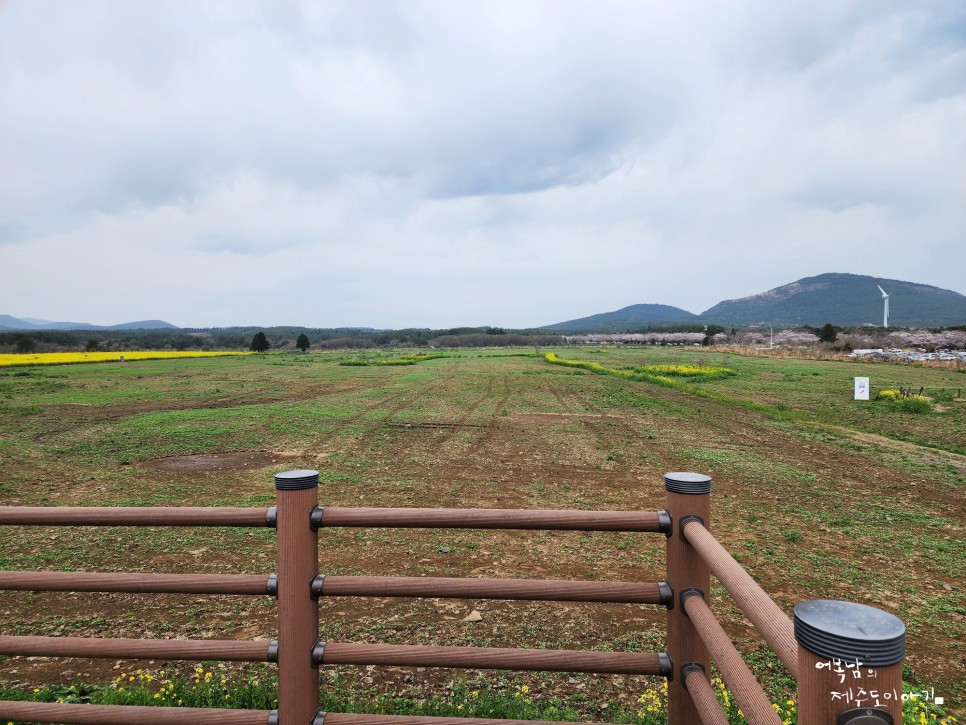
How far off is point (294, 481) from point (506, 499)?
7.07 metres

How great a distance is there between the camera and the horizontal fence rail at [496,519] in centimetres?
235

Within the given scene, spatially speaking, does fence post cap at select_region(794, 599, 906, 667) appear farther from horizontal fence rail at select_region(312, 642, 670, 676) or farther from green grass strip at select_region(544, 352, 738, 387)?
green grass strip at select_region(544, 352, 738, 387)

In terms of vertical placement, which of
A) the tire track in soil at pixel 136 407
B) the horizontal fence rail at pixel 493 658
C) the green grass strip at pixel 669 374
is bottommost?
the tire track in soil at pixel 136 407

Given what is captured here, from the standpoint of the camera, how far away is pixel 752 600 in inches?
65.1

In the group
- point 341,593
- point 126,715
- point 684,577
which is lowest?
point 126,715

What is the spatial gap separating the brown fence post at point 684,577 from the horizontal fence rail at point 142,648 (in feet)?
6.28

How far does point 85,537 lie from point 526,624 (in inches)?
268

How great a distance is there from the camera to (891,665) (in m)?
1.06

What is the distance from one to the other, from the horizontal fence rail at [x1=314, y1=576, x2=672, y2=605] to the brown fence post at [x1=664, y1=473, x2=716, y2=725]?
10 centimetres

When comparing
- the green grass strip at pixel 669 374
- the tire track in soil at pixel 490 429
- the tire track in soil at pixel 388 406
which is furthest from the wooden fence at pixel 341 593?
the green grass strip at pixel 669 374

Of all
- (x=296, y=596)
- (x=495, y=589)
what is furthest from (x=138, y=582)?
(x=495, y=589)

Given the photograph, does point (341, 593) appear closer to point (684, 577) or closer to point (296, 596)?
point (296, 596)

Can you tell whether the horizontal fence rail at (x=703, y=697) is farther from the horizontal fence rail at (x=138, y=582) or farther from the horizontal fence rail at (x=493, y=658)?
the horizontal fence rail at (x=138, y=582)

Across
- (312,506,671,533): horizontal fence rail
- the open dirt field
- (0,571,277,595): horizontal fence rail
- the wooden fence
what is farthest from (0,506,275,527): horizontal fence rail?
the open dirt field
